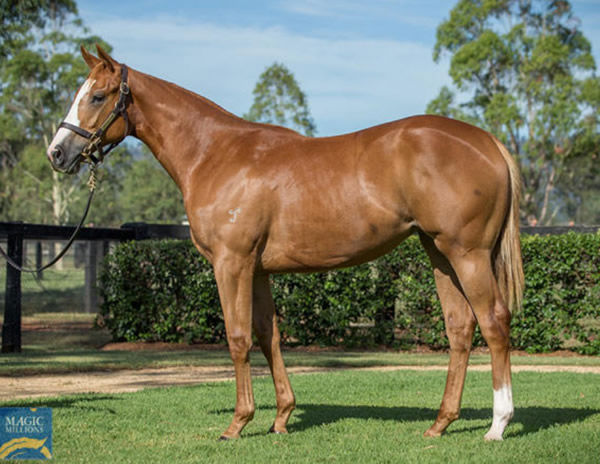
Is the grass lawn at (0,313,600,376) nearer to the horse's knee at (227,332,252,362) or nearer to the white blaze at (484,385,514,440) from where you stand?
the horse's knee at (227,332,252,362)

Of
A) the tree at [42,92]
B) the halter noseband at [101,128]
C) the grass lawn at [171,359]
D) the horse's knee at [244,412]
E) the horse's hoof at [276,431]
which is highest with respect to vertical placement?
the tree at [42,92]

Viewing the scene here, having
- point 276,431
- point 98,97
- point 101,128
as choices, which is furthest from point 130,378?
point 98,97

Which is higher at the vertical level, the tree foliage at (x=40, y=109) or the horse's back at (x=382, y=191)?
the tree foliage at (x=40, y=109)

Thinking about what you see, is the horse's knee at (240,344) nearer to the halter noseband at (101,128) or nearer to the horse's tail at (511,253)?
the halter noseband at (101,128)

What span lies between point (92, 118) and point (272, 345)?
2.18m

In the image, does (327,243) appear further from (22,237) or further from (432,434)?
(22,237)

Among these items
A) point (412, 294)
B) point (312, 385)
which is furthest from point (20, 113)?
point (312, 385)

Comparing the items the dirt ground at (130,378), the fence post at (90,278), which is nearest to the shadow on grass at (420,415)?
the dirt ground at (130,378)

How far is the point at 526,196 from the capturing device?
40281 mm

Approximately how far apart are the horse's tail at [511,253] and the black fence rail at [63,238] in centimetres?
853

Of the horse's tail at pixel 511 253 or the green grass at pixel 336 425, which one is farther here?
the horse's tail at pixel 511 253

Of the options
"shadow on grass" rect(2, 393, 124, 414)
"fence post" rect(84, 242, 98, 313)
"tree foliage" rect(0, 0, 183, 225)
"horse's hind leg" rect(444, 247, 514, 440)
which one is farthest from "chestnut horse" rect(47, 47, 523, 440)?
"tree foliage" rect(0, 0, 183, 225)

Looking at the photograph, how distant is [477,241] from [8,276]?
29.1 feet

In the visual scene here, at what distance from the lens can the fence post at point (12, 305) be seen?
11281 millimetres
